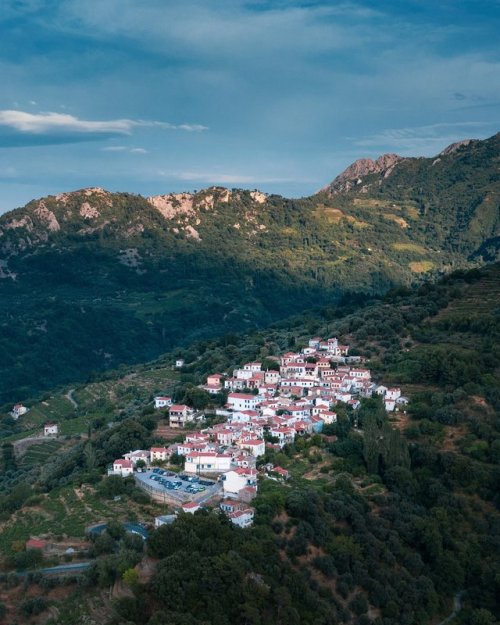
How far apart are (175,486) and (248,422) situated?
9.13 meters

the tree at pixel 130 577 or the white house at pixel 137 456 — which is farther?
the white house at pixel 137 456

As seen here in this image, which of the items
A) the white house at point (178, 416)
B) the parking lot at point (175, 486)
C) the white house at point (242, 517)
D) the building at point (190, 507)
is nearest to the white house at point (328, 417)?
the white house at point (178, 416)

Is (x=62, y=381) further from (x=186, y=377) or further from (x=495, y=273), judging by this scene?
(x=495, y=273)

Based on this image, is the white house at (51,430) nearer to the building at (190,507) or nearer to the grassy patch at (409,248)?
the building at (190,507)

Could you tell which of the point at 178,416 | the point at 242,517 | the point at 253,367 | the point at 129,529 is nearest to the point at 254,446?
the point at 178,416

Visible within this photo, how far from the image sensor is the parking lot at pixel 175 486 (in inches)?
1332

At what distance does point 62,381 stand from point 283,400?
165 feet

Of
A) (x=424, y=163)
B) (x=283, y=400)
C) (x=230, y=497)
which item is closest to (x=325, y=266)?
(x=424, y=163)

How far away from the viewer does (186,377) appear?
59.0 m

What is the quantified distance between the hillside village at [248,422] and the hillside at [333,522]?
3.39ft

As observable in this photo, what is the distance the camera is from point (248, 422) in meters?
43.3

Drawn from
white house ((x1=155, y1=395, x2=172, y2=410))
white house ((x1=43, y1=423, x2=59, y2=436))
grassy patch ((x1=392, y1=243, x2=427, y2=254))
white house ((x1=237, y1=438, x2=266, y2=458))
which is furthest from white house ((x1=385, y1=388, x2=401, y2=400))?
grassy patch ((x1=392, y1=243, x2=427, y2=254))

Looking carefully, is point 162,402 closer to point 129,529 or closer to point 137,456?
point 137,456

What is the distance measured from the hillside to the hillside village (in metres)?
1.03
